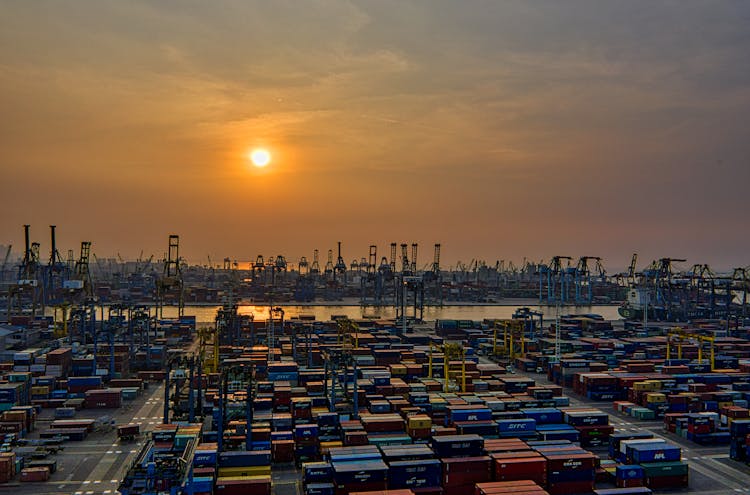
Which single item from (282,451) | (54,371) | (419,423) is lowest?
(282,451)

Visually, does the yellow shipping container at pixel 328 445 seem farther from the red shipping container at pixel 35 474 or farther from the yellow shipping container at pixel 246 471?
the red shipping container at pixel 35 474

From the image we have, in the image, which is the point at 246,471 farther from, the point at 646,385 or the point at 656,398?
the point at 646,385

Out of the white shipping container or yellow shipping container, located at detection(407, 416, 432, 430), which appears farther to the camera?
the white shipping container

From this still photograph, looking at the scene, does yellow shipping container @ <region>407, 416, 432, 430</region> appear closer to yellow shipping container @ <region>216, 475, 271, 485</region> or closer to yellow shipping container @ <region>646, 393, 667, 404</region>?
yellow shipping container @ <region>216, 475, 271, 485</region>

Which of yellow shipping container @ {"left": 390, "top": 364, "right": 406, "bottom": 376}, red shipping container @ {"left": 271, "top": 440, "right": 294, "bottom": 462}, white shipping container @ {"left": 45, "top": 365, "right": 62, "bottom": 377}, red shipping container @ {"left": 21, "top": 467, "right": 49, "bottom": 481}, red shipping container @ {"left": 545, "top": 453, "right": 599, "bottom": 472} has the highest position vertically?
yellow shipping container @ {"left": 390, "top": 364, "right": 406, "bottom": 376}

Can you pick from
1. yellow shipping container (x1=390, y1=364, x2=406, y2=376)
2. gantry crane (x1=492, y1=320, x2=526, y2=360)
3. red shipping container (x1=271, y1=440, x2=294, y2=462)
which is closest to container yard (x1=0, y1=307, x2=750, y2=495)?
red shipping container (x1=271, y1=440, x2=294, y2=462)

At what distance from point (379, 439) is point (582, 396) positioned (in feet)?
95.6

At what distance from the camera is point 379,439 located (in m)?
38.3

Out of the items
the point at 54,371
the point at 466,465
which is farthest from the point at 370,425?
the point at 54,371

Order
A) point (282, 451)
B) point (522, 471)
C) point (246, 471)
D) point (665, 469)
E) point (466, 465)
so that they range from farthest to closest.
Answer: point (282, 451), point (665, 469), point (246, 471), point (466, 465), point (522, 471)

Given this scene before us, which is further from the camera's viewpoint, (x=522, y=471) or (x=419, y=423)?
(x=419, y=423)

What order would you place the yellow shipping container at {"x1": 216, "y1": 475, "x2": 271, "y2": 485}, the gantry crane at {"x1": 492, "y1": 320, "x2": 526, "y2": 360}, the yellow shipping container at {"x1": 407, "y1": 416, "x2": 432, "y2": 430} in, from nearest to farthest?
the yellow shipping container at {"x1": 216, "y1": 475, "x2": 271, "y2": 485} < the yellow shipping container at {"x1": 407, "y1": 416, "x2": 432, "y2": 430} < the gantry crane at {"x1": 492, "y1": 320, "x2": 526, "y2": 360}

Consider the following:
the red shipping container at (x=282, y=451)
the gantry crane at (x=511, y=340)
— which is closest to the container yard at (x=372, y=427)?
the red shipping container at (x=282, y=451)

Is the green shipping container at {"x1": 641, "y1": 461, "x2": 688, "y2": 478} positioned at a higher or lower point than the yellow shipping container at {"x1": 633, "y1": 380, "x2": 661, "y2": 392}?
lower
